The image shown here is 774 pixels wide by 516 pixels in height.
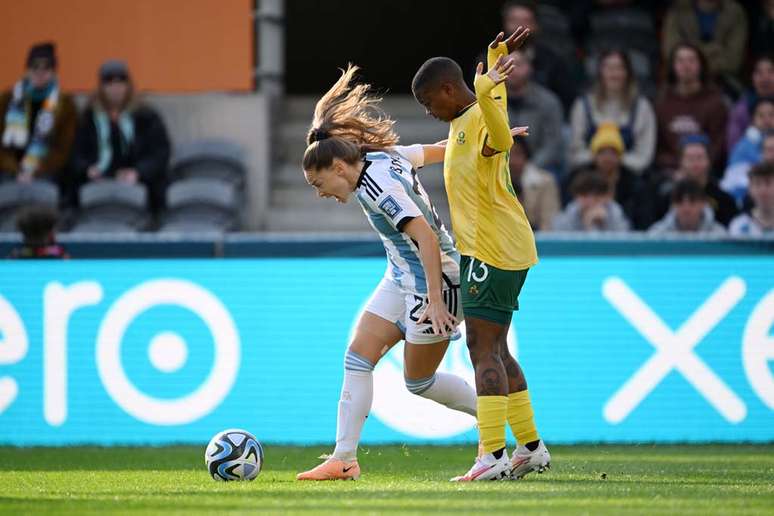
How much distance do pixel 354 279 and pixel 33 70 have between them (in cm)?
485

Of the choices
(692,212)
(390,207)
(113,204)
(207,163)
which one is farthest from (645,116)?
(390,207)

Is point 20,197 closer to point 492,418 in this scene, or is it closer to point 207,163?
point 207,163

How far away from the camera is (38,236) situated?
10.8 meters

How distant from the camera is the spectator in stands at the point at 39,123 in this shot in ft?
45.4

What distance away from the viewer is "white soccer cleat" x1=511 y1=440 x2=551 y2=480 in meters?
7.57

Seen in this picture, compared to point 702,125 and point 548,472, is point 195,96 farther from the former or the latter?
point 548,472

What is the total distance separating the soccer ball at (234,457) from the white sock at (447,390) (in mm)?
874

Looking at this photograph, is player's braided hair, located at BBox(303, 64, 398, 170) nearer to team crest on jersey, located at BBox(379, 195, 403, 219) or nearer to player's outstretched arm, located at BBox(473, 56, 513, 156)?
team crest on jersey, located at BBox(379, 195, 403, 219)

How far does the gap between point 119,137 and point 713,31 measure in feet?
18.8

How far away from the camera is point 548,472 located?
781cm

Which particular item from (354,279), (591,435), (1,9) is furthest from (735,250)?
(1,9)

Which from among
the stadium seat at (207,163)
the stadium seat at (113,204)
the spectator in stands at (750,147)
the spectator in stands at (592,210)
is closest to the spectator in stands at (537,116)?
the spectator in stands at (592,210)

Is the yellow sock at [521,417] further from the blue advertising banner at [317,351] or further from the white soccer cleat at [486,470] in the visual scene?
the blue advertising banner at [317,351]

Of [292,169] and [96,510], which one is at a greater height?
[292,169]
